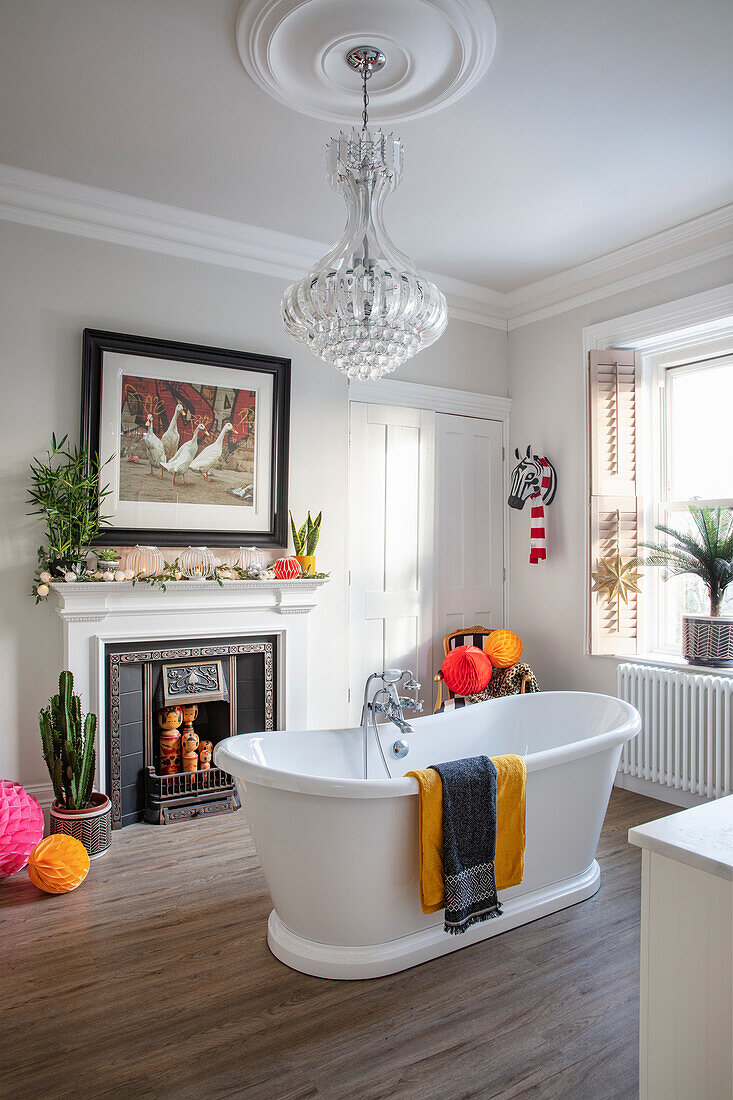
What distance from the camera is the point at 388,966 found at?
2.16 m

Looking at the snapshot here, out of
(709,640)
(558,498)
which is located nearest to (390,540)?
(558,498)

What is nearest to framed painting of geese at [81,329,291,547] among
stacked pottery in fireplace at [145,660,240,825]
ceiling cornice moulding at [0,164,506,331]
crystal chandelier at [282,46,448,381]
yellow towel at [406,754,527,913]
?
ceiling cornice moulding at [0,164,506,331]

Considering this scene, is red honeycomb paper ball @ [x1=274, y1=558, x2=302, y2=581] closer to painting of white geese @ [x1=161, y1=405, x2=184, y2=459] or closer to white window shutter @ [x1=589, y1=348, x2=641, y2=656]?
painting of white geese @ [x1=161, y1=405, x2=184, y2=459]

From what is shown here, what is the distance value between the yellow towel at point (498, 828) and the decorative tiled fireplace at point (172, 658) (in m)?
1.53

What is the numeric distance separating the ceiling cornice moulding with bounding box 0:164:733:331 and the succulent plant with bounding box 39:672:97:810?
2.09 m

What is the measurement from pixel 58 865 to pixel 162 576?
49.6 inches

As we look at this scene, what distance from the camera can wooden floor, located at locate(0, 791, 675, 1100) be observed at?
174 cm

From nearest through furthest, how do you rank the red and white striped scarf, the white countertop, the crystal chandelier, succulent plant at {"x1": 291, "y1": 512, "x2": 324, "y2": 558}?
the white countertop, the crystal chandelier, succulent plant at {"x1": 291, "y1": 512, "x2": 324, "y2": 558}, the red and white striped scarf

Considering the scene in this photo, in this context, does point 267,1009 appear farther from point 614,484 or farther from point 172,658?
point 614,484

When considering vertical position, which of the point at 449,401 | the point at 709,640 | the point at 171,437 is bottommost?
the point at 709,640

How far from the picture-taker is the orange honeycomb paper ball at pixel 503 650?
12.9 feet

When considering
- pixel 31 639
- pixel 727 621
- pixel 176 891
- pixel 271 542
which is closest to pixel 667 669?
pixel 727 621

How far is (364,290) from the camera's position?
82.2 inches

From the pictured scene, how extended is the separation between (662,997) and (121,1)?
9.31 feet
